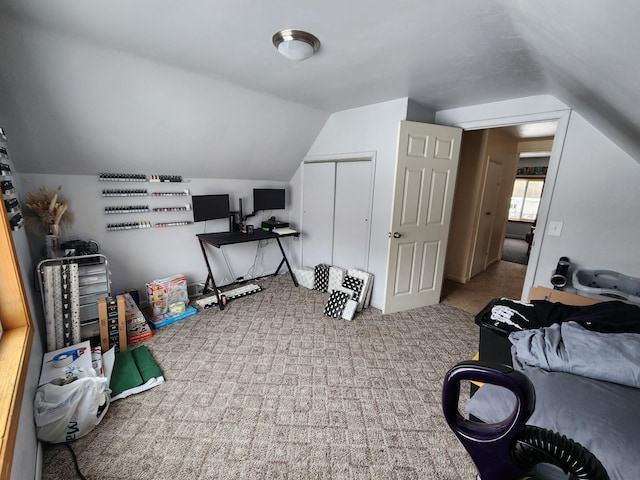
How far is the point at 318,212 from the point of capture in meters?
3.92

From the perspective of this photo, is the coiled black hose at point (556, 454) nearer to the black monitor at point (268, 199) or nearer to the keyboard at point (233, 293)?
the keyboard at point (233, 293)

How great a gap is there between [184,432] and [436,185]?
9.94 ft

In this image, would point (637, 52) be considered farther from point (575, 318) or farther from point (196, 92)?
point (196, 92)

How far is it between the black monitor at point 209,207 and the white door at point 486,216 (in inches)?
147

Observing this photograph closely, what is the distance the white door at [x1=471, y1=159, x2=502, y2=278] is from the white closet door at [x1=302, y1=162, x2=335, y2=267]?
92.5 inches

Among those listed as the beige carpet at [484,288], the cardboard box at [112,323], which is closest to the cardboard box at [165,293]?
the cardboard box at [112,323]

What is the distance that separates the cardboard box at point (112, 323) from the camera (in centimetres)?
224

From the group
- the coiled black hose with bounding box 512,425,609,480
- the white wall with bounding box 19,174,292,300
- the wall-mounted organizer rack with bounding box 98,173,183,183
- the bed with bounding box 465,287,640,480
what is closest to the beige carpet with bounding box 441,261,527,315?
the bed with bounding box 465,287,640,480

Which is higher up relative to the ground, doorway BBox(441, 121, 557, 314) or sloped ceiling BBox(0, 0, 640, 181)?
sloped ceiling BBox(0, 0, 640, 181)

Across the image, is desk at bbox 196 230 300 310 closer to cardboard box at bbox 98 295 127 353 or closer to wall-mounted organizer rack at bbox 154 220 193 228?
wall-mounted organizer rack at bbox 154 220 193 228

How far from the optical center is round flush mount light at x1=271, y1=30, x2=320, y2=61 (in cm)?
162

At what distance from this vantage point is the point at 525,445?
1.41 feet

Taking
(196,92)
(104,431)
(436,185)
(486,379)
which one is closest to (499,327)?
(486,379)

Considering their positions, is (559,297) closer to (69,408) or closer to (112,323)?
(69,408)
